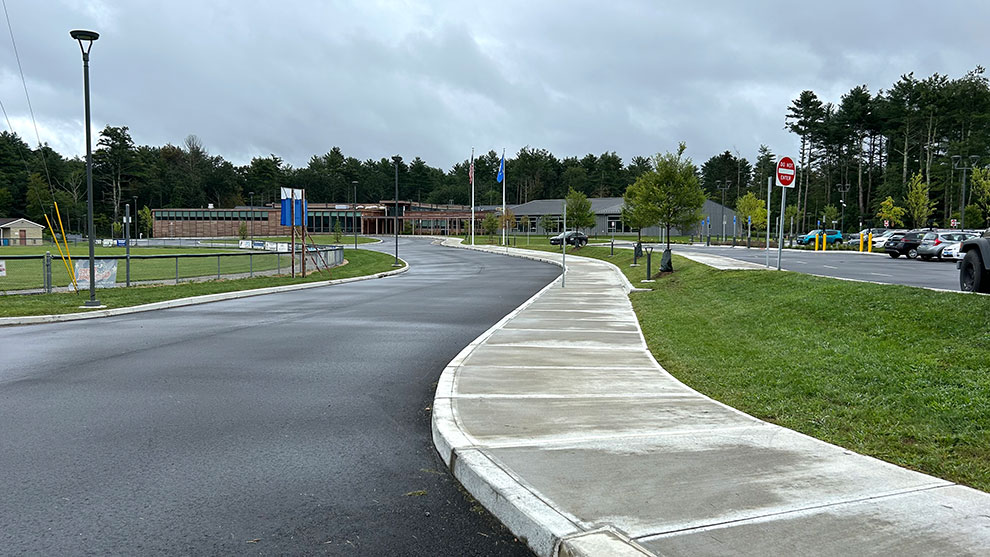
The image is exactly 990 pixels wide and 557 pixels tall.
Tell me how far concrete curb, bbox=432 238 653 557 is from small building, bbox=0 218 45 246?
10722 cm

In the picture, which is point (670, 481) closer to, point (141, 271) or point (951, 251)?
point (951, 251)

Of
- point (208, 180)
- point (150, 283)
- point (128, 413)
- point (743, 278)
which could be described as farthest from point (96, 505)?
point (208, 180)

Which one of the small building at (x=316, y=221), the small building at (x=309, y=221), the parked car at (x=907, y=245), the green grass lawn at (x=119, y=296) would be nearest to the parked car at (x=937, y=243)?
the parked car at (x=907, y=245)

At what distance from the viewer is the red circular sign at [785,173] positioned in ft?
57.3

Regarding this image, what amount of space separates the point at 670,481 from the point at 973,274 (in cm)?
1121

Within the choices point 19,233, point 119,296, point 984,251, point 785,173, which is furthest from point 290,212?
point 19,233

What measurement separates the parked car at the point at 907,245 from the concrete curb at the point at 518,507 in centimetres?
3678

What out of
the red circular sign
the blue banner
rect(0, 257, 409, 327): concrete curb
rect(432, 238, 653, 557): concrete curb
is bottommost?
rect(0, 257, 409, 327): concrete curb

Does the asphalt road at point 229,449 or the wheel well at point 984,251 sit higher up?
the wheel well at point 984,251

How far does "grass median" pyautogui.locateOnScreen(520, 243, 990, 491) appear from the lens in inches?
213

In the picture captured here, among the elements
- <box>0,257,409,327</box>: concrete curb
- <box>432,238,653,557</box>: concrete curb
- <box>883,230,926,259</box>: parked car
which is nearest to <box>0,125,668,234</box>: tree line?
<box>883,230,926,259</box>: parked car

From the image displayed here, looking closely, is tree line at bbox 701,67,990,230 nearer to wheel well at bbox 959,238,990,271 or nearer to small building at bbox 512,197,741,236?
small building at bbox 512,197,741,236

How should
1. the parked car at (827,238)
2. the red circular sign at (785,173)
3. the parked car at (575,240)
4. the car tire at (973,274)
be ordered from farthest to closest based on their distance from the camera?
the parked car at (827,238) → the parked car at (575,240) → the red circular sign at (785,173) → the car tire at (973,274)

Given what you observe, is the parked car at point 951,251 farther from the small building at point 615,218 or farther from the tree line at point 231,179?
the tree line at point 231,179
